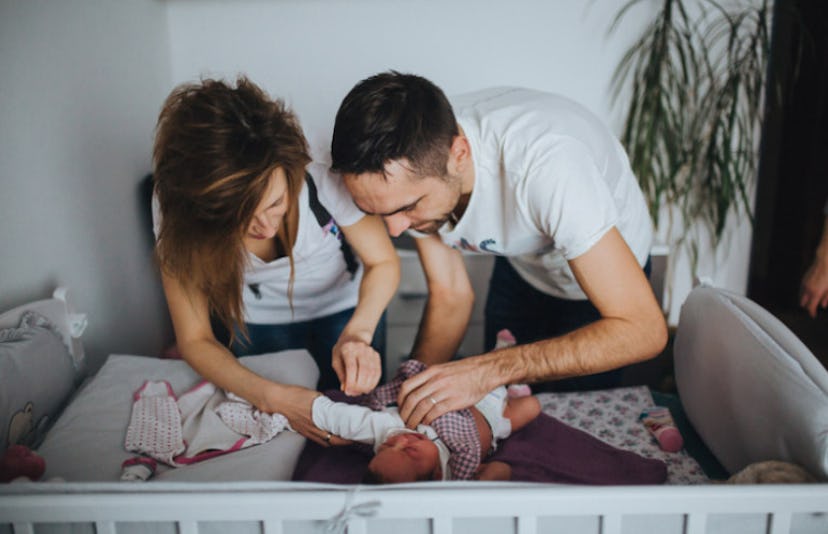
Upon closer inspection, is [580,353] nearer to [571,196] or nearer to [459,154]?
[571,196]

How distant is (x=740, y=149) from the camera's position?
255 centimetres

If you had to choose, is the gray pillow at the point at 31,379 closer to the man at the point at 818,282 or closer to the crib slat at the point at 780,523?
the crib slat at the point at 780,523

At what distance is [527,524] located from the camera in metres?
0.95

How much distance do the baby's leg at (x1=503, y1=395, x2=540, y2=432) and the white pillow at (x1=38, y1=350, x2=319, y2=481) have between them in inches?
19.8

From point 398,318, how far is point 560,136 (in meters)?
1.49

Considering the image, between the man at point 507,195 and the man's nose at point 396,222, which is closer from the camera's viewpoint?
the man at point 507,195

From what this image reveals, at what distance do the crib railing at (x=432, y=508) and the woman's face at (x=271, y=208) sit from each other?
566 millimetres

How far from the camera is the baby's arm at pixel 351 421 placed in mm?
1422

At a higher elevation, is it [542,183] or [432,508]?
[542,183]

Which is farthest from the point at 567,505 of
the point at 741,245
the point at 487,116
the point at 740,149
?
the point at 741,245

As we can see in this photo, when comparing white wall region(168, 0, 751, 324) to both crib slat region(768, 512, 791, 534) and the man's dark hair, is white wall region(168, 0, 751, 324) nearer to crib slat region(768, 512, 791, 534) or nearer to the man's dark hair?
the man's dark hair

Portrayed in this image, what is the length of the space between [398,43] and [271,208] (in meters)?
1.56

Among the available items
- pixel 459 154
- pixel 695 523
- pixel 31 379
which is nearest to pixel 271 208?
pixel 459 154

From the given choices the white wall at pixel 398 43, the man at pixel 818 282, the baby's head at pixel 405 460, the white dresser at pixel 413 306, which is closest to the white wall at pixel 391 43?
the white wall at pixel 398 43
